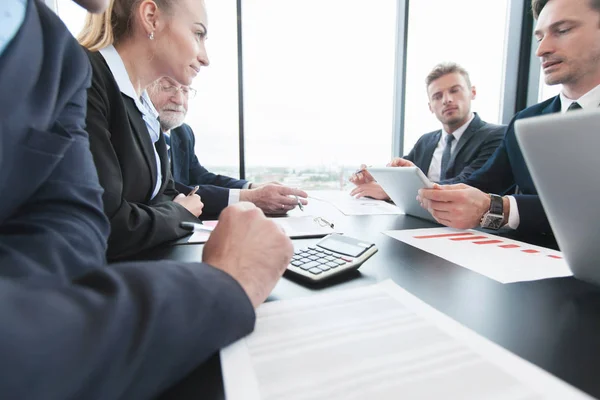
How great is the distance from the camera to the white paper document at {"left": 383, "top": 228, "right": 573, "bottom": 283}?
1.61 ft

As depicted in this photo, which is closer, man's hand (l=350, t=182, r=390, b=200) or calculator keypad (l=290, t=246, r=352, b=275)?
calculator keypad (l=290, t=246, r=352, b=275)

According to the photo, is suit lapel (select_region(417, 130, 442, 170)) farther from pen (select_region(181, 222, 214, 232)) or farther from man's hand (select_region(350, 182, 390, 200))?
pen (select_region(181, 222, 214, 232))

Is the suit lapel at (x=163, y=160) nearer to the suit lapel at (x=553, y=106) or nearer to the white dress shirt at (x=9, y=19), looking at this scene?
the white dress shirt at (x=9, y=19)

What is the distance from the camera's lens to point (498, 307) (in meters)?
0.37

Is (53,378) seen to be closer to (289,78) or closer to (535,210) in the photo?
(535,210)

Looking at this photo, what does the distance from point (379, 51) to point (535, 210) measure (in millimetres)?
2256

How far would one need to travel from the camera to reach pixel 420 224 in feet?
3.01

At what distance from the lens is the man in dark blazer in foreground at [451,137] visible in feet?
5.52

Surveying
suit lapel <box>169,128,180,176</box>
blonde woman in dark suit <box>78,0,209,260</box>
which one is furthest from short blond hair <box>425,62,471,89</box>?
suit lapel <box>169,128,180,176</box>

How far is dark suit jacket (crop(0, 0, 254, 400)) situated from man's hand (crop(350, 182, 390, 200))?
1.24m

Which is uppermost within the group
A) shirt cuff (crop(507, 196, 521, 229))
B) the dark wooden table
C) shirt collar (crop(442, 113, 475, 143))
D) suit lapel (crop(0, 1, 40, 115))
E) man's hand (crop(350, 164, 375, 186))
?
shirt collar (crop(442, 113, 475, 143))

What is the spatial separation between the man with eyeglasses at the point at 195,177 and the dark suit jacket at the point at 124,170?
1.06 ft

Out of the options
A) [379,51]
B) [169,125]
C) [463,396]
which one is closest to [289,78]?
[379,51]

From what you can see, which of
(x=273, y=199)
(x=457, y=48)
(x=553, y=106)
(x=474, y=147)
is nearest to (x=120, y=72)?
(x=273, y=199)
